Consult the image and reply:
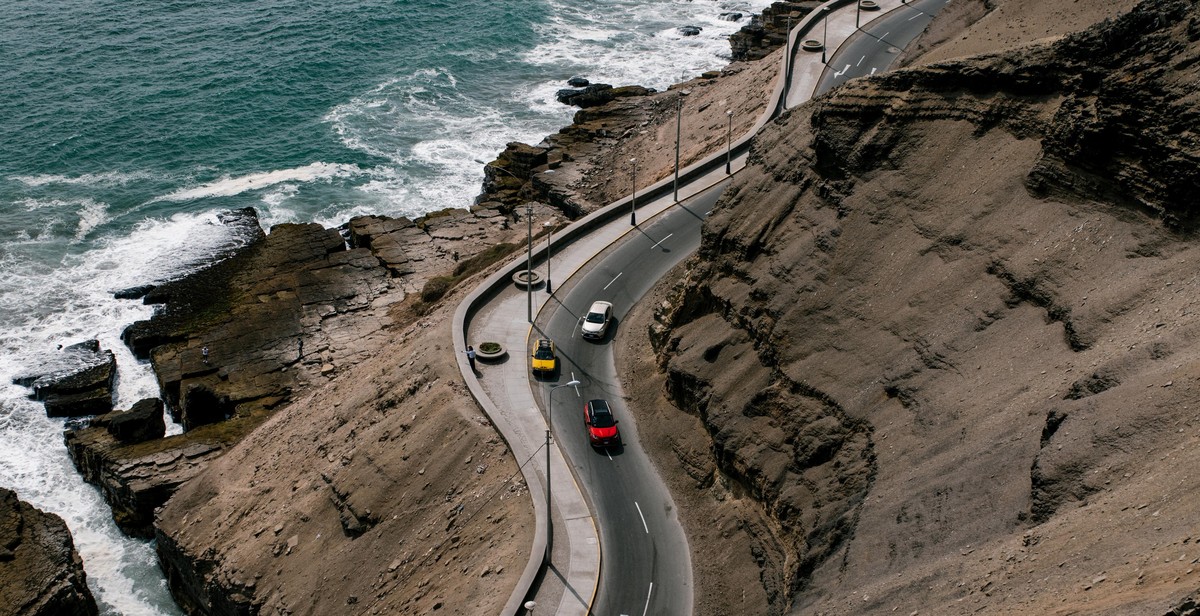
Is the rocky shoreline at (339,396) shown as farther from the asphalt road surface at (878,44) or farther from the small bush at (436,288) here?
the asphalt road surface at (878,44)

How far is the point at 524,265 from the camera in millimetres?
59469

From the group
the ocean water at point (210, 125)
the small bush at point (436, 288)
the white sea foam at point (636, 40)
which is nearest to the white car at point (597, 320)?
the small bush at point (436, 288)

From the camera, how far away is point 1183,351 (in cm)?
2762

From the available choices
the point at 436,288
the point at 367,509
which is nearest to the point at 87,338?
the point at 436,288

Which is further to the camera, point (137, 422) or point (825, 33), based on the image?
point (825, 33)

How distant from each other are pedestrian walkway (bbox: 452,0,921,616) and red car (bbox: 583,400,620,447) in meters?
1.74

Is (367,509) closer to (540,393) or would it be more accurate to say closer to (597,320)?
(540,393)

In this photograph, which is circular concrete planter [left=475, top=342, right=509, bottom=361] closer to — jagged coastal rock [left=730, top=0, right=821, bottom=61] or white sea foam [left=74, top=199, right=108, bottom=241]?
white sea foam [left=74, top=199, right=108, bottom=241]

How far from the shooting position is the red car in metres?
45.4

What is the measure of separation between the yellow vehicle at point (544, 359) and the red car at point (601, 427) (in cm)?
462

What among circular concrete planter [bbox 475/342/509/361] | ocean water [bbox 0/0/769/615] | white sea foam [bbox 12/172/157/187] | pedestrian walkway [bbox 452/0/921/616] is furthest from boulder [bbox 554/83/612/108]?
circular concrete planter [bbox 475/342/509/361]

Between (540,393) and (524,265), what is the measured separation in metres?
12.0

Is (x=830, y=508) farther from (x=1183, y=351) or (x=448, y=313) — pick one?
(x=448, y=313)

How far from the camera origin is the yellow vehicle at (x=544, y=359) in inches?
1983
